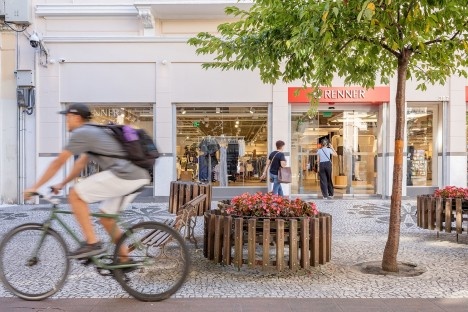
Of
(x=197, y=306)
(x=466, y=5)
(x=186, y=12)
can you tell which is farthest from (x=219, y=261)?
(x=186, y=12)

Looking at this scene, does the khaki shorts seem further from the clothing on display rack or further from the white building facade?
the clothing on display rack

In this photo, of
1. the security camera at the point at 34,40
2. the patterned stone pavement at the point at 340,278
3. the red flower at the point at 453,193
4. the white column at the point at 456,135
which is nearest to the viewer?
the patterned stone pavement at the point at 340,278

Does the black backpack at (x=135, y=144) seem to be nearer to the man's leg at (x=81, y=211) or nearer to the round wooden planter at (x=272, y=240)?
the man's leg at (x=81, y=211)

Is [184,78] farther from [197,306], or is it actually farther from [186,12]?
[197,306]

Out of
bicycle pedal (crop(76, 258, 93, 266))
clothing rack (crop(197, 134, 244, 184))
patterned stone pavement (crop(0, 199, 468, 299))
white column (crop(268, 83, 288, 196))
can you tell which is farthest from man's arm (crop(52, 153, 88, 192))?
clothing rack (crop(197, 134, 244, 184))

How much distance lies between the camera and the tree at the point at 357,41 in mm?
5258

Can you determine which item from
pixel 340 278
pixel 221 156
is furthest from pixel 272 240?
pixel 221 156

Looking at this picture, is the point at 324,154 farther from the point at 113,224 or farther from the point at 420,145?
the point at 113,224

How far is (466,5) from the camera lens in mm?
5160

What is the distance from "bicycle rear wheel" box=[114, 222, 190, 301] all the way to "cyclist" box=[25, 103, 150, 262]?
11 centimetres

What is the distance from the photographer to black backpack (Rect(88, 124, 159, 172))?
4.32m

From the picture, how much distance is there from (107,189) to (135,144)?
50 centimetres

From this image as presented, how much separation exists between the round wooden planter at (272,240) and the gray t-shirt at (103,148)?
145 centimetres

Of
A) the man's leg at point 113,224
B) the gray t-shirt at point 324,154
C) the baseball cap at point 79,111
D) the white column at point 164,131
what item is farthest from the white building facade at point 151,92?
the man's leg at point 113,224
